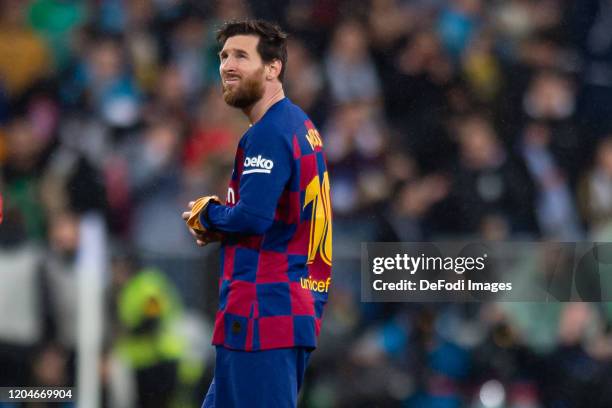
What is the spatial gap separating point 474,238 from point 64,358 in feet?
7.30

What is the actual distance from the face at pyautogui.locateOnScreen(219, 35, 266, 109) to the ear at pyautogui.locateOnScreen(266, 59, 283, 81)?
0.02 m

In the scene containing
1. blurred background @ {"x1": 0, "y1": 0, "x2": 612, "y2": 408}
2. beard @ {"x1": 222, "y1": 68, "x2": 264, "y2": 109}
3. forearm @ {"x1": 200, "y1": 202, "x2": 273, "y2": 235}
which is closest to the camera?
forearm @ {"x1": 200, "y1": 202, "x2": 273, "y2": 235}

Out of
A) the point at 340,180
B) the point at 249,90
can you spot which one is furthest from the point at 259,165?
the point at 340,180

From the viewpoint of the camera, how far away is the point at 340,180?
225 inches

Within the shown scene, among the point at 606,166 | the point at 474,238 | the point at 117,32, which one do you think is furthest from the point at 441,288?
the point at 117,32

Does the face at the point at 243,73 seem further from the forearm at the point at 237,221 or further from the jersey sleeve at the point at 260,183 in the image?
the forearm at the point at 237,221

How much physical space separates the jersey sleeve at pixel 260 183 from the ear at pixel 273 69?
0.24 metres

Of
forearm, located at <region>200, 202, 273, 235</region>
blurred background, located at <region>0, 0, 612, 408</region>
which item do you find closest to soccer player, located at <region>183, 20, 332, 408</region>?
forearm, located at <region>200, 202, 273, 235</region>

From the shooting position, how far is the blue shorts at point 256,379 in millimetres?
3354

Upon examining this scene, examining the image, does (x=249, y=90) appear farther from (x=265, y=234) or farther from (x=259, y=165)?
(x=265, y=234)

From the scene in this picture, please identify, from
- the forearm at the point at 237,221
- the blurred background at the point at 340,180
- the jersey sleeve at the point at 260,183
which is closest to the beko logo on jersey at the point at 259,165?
the jersey sleeve at the point at 260,183

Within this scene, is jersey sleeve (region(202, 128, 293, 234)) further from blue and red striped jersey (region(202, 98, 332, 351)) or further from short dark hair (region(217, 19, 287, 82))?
short dark hair (region(217, 19, 287, 82))

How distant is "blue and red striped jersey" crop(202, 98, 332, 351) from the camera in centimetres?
335

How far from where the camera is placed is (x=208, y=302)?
5730mm
